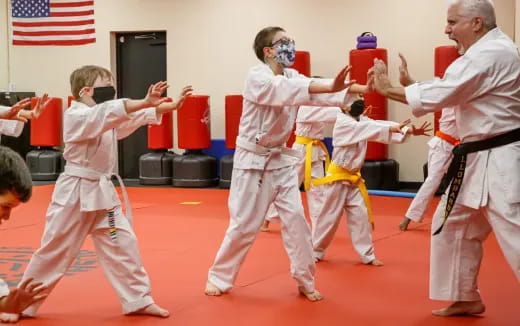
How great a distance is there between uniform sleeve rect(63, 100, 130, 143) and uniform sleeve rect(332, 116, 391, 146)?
2061 mm

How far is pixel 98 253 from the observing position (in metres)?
4.06

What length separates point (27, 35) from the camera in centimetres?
1243

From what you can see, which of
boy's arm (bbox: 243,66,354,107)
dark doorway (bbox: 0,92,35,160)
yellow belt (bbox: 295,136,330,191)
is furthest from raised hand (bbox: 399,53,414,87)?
dark doorway (bbox: 0,92,35,160)

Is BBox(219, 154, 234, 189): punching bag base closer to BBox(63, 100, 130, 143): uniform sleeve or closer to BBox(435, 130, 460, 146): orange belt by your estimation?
BBox(435, 130, 460, 146): orange belt

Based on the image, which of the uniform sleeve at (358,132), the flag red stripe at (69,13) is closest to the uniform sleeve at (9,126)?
the uniform sleeve at (358,132)

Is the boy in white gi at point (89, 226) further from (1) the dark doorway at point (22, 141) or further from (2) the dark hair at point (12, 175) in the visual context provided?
(1) the dark doorway at point (22, 141)

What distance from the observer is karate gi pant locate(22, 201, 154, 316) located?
157 inches

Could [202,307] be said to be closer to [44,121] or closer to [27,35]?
[44,121]

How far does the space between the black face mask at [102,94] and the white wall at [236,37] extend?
672 cm

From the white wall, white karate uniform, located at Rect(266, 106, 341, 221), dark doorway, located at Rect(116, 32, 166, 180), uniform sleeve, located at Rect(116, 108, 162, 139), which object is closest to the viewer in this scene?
uniform sleeve, located at Rect(116, 108, 162, 139)

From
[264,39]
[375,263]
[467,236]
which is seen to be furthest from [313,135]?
[467,236]

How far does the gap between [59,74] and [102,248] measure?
8978 millimetres

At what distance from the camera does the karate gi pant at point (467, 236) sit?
3.50 metres

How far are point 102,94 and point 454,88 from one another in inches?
76.1
